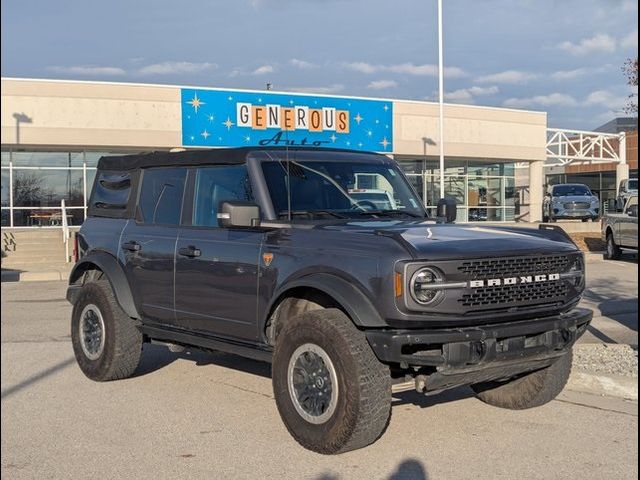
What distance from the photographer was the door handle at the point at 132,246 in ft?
22.5

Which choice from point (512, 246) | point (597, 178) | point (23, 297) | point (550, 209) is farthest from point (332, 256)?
point (597, 178)

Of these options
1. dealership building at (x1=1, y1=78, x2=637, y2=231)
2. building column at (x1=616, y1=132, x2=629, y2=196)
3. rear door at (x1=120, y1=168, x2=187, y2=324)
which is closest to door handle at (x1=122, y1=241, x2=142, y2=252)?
rear door at (x1=120, y1=168, x2=187, y2=324)

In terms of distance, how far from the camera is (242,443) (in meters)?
5.35

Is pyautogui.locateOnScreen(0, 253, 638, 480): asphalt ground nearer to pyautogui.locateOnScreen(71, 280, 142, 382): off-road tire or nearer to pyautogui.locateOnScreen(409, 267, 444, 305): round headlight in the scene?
pyautogui.locateOnScreen(71, 280, 142, 382): off-road tire

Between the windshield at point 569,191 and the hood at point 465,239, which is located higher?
the windshield at point 569,191

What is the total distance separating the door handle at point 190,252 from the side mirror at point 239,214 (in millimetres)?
600

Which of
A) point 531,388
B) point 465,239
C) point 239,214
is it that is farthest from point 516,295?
point 239,214

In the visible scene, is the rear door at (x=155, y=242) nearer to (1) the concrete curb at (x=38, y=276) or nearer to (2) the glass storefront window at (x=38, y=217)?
(1) the concrete curb at (x=38, y=276)

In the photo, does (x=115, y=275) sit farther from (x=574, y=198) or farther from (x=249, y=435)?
(x=574, y=198)

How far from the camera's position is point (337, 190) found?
20.7ft

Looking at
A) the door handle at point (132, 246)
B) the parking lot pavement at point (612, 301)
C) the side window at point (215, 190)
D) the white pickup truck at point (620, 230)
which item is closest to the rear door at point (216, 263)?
the side window at point (215, 190)

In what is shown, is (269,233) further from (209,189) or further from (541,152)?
(541,152)

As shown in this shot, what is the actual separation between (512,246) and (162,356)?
15.3 feet

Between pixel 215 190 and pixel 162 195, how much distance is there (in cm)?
78
